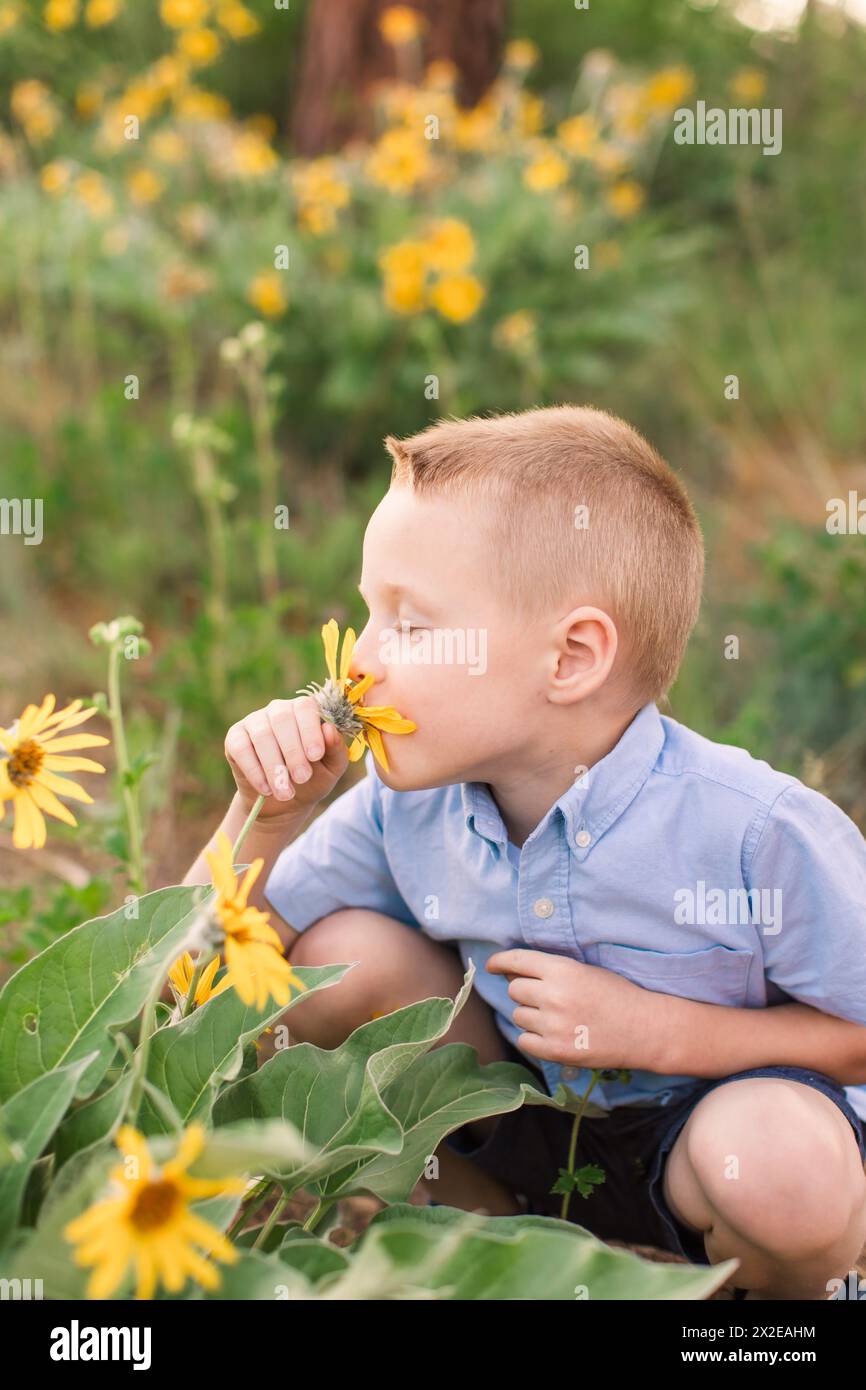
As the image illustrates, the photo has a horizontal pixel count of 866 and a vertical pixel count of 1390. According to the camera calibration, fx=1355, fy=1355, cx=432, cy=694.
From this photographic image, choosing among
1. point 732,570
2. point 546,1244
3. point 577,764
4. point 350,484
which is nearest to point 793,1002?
point 577,764

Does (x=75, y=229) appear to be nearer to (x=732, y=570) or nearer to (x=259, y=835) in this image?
(x=732, y=570)

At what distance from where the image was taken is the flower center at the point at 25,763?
4.14ft

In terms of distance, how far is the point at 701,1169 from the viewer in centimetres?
132

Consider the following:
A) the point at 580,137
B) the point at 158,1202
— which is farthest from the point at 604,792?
the point at 580,137

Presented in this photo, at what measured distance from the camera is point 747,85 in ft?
19.0

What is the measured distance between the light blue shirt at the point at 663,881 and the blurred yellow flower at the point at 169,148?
11.0 ft

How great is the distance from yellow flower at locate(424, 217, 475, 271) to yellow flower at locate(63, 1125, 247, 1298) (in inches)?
103

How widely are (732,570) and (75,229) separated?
6.47 feet

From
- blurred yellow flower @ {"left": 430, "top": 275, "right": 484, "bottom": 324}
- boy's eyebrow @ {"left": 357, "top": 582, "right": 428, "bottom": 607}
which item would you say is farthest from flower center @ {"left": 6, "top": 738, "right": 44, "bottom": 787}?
blurred yellow flower @ {"left": 430, "top": 275, "right": 484, "bottom": 324}

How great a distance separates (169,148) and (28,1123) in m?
3.77

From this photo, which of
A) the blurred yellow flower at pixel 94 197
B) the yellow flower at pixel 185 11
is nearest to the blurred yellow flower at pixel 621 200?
the yellow flower at pixel 185 11

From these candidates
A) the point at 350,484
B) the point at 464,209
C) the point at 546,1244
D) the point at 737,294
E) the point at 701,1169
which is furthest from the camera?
the point at 737,294

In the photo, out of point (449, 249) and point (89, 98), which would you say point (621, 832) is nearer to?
point (449, 249)

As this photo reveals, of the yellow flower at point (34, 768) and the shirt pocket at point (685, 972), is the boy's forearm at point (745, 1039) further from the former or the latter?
the yellow flower at point (34, 768)
